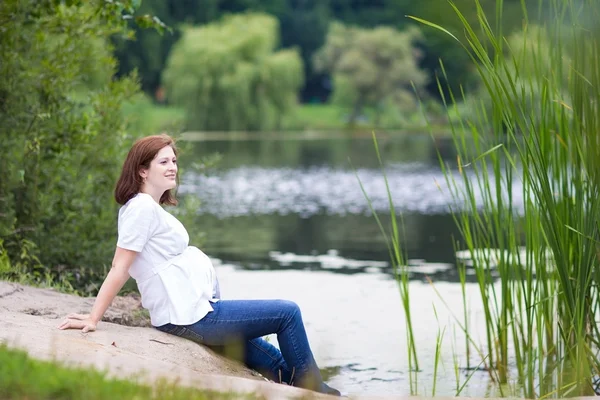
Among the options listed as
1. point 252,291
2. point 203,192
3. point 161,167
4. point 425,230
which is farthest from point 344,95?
point 161,167

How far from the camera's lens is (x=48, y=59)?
250 inches

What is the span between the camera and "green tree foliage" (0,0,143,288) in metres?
6.05

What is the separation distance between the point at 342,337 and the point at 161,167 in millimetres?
2444

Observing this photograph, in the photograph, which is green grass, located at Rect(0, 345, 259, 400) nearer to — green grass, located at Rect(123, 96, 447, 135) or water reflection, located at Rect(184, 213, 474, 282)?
water reflection, located at Rect(184, 213, 474, 282)

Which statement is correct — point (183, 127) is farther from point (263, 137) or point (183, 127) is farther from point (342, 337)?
point (263, 137)

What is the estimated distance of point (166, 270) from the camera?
3963mm

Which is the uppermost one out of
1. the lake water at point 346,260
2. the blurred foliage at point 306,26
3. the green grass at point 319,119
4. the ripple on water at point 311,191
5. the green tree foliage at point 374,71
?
the blurred foliage at point 306,26

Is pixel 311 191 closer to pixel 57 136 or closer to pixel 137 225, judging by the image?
pixel 57 136

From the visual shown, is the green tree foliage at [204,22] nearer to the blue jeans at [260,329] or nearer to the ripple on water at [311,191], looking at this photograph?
the ripple on water at [311,191]

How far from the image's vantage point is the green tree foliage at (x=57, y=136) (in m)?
6.05

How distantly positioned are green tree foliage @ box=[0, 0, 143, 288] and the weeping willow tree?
26524 millimetres

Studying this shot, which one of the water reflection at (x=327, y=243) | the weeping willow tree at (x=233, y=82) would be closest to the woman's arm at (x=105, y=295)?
the water reflection at (x=327, y=243)

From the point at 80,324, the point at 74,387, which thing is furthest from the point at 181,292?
the point at 74,387

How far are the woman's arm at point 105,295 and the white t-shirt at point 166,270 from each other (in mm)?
80
